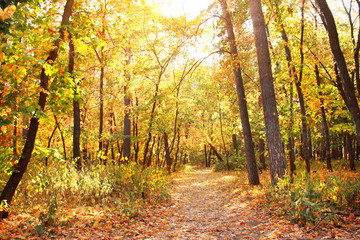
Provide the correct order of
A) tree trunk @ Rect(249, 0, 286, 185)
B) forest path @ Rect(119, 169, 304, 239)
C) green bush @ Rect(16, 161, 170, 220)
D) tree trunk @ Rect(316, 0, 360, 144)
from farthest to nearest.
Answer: tree trunk @ Rect(249, 0, 286, 185), tree trunk @ Rect(316, 0, 360, 144), green bush @ Rect(16, 161, 170, 220), forest path @ Rect(119, 169, 304, 239)

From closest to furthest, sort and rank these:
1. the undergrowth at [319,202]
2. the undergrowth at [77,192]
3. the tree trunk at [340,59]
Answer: the undergrowth at [319,202] → the undergrowth at [77,192] → the tree trunk at [340,59]

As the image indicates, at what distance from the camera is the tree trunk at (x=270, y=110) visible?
302 inches

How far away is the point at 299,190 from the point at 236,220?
69.6 inches

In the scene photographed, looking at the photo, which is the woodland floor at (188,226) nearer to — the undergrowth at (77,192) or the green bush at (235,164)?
the undergrowth at (77,192)

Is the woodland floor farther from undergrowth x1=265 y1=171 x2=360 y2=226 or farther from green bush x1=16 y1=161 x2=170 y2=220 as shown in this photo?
green bush x1=16 y1=161 x2=170 y2=220

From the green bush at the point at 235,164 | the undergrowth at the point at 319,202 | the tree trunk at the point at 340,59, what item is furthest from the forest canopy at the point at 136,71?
the green bush at the point at 235,164

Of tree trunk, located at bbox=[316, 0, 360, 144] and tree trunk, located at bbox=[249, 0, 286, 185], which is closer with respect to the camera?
tree trunk, located at bbox=[316, 0, 360, 144]

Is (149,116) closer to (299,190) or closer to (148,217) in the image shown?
(148,217)

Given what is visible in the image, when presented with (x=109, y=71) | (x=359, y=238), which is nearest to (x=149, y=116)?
(x=109, y=71)

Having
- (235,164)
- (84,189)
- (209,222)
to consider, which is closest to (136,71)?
(84,189)

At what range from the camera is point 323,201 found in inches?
198

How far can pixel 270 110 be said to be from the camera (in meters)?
7.77

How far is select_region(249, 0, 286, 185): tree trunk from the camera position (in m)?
7.66

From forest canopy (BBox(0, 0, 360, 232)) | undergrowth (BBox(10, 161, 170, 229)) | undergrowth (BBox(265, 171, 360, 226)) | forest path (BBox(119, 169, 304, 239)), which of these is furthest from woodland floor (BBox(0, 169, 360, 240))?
forest canopy (BBox(0, 0, 360, 232))
